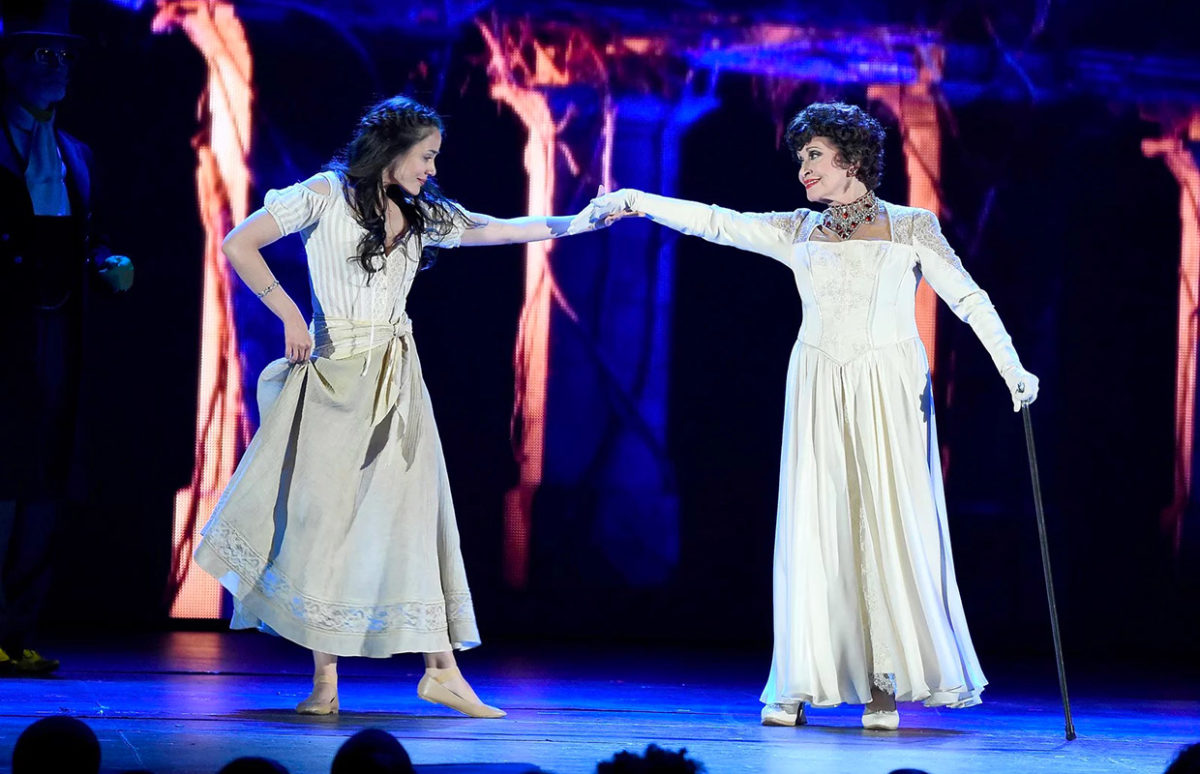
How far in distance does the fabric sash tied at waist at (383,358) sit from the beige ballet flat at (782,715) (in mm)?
1089

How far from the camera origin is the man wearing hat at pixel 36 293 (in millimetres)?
4422

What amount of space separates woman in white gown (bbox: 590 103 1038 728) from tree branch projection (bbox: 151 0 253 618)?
92.3 inches

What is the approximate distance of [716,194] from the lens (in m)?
5.67

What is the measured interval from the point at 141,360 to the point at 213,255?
471 millimetres

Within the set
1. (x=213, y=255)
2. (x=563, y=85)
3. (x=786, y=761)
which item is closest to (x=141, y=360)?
(x=213, y=255)

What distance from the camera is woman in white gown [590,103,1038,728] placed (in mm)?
3777

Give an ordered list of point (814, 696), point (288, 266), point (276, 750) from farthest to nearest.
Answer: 1. point (288, 266)
2. point (814, 696)
3. point (276, 750)

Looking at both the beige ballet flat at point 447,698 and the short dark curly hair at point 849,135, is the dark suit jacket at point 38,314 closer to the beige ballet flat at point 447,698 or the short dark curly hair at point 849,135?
the beige ballet flat at point 447,698

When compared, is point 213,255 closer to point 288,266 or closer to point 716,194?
point 288,266

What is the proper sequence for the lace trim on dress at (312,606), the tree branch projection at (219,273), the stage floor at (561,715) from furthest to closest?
the tree branch projection at (219,273) < the lace trim on dress at (312,606) < the stage floor at (561,715)

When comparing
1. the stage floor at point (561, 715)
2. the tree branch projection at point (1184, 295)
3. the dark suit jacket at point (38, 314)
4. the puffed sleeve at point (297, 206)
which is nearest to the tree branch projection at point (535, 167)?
the stage floor at point (561, 715)

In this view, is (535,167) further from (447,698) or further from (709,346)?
(447,698)

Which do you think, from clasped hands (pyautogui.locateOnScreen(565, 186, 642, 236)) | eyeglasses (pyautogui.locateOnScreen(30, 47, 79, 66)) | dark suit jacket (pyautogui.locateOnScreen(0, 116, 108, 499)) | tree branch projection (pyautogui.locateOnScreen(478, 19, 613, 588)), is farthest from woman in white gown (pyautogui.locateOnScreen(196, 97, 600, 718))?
tree branch projection (pyautogui.locateOnScreen(478, 19, 613, 588))

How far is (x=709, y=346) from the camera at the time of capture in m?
5.71
